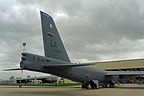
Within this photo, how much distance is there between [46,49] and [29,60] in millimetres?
3360

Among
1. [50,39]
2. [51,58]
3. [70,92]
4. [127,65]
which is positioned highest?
[50,39]

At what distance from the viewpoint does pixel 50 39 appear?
82.4 feet

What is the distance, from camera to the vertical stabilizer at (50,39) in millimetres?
24719

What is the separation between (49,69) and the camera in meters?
24.7

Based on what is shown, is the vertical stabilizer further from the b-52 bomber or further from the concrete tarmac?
the concrete tarmac

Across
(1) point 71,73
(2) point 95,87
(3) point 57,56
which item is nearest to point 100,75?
(2) point 95,87

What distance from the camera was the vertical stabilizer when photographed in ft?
81.1

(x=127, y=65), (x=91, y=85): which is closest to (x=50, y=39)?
(x=91, y=85)

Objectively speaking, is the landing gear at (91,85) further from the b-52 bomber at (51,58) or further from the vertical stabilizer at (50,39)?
the vertical stabilizer at (50,39)

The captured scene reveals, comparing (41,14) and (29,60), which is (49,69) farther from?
(41,14)

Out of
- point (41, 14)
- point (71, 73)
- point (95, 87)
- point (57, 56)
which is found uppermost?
point (41, 14)

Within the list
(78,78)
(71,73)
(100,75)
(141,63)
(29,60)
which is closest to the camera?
(29,60)

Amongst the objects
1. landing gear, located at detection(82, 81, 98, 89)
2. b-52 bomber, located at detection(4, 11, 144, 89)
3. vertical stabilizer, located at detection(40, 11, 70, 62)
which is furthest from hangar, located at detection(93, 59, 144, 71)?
vertical stabilizer, located at detection(40, 11, 70, 62)

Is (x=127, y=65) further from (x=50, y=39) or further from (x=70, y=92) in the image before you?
(x=50, y=39)
